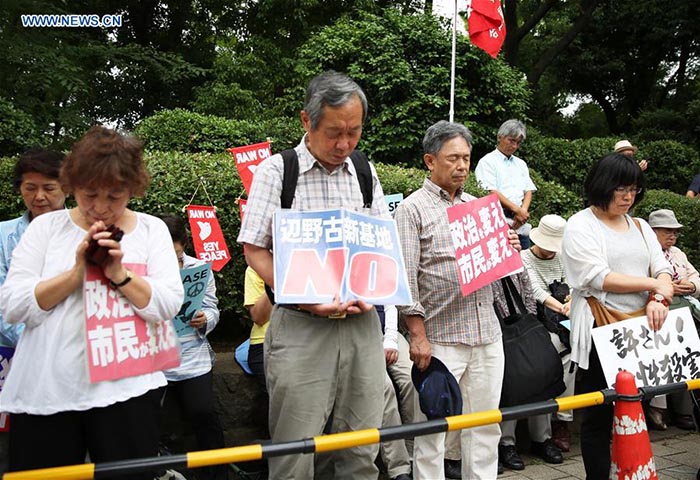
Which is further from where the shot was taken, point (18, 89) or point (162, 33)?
point (162, 33)

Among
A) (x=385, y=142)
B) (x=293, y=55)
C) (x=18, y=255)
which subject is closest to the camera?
(x=18, y=255)

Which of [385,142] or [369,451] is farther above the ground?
[385,142]

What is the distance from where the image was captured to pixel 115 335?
2.28m

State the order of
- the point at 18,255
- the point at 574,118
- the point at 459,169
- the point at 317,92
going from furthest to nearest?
the point at 574,118, the point at 459,169, the point at 317,92, the point at 18,255

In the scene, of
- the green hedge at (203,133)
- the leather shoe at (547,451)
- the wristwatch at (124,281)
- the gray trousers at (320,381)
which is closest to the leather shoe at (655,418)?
the leather shoe at (547,451)

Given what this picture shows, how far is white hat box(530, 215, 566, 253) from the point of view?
205 inches

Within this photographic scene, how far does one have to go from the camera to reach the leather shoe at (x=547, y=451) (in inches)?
186

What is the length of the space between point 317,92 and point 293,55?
1345 centimetres

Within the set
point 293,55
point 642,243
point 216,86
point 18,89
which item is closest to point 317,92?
point 642,243

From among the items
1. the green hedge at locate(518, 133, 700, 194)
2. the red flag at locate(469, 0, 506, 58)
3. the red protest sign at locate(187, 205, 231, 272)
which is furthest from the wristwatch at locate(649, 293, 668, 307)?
the green hedge at locate(518, 133, 700, 194)

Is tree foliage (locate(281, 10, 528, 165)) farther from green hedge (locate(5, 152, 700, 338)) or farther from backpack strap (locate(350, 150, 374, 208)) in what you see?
backpack strap (locate(350, 150, 374, 208))

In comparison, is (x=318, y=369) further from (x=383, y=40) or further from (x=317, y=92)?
(x=383, y=40)

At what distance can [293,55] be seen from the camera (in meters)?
15.5

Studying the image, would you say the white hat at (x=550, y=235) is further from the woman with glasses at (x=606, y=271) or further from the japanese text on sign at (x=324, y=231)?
the japanese text on sign at (x=324, y=231)
